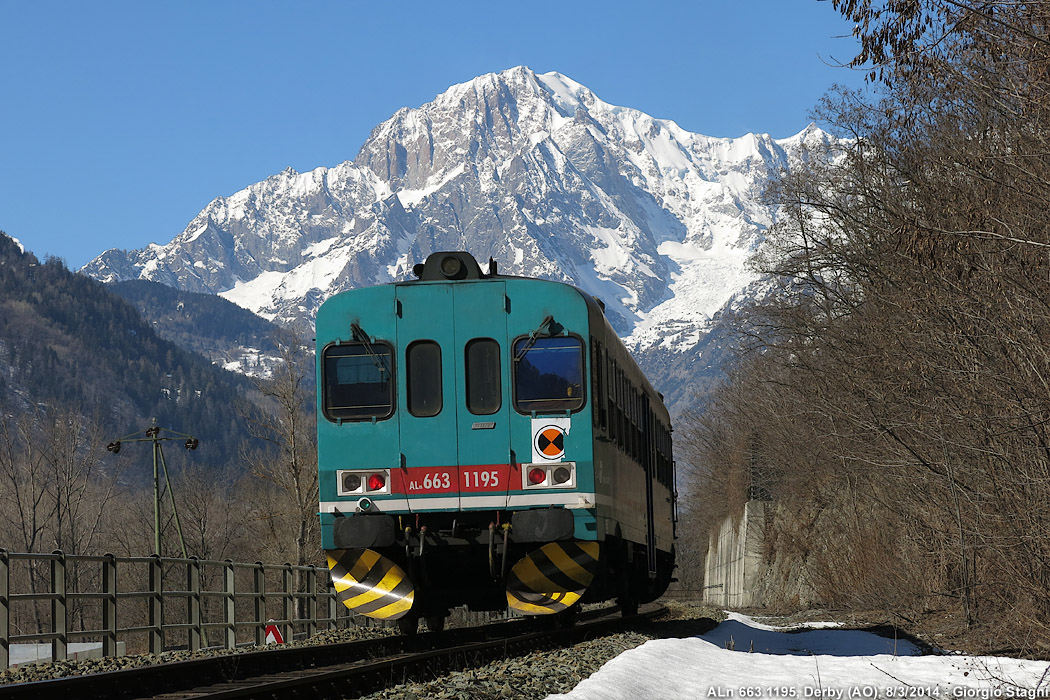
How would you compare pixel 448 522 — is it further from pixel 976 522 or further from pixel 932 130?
pixel 932 130

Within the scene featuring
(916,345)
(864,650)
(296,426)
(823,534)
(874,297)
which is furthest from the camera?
(296,426)

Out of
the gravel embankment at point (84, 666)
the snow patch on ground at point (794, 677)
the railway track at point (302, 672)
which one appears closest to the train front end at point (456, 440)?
the railway track at point (302, 672)

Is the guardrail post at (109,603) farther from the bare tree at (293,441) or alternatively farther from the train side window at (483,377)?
the bare tree at (293,441)

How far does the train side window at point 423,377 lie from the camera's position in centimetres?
1355

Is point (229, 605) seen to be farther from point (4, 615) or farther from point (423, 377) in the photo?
point (423, 377)

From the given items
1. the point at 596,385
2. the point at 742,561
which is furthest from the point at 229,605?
the point at 742,561

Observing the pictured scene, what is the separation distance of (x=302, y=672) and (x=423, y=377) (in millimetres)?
3202

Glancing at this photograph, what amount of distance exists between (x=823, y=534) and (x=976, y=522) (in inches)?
834

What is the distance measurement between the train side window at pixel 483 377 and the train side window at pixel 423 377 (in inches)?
12.5

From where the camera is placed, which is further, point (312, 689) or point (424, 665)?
point (424, 665)

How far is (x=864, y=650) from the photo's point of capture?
14812mm

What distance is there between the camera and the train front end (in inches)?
522

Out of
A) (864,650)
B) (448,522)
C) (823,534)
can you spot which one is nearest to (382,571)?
(448,522)

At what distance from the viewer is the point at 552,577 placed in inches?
533
